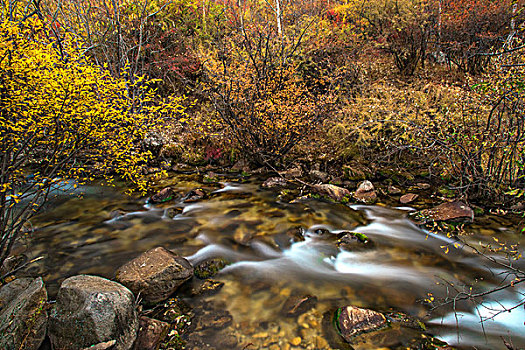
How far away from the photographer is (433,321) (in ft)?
10.0

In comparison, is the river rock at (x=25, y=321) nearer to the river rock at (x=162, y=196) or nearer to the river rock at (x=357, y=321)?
the river rock at (x=357, y=321)

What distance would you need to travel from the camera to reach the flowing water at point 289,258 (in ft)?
9.97

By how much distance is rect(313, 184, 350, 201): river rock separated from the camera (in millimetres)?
6500

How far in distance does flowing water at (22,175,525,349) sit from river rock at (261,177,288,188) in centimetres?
67

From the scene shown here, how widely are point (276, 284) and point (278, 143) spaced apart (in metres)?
4.86

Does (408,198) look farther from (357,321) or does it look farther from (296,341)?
(296,341)

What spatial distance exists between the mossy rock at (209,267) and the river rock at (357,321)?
1.83 metres

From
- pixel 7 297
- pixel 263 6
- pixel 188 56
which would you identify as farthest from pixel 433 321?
pixel 263 6

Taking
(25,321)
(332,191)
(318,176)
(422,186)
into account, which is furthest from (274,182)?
(25,321)

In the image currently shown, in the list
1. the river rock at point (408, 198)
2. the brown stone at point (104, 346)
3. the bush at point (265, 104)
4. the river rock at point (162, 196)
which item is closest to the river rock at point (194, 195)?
the river rock at point (162, 196)

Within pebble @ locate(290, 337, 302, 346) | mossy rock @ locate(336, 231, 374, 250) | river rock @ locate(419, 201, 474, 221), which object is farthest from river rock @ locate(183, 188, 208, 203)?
river rock @ locate(419, 201, 474, 221)

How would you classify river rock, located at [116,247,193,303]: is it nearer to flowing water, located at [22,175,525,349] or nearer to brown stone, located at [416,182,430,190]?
flowing water, located at [22,175,525,349]

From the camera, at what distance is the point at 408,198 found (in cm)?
629

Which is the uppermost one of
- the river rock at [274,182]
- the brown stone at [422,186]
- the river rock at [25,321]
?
the river rock at [25,321]
